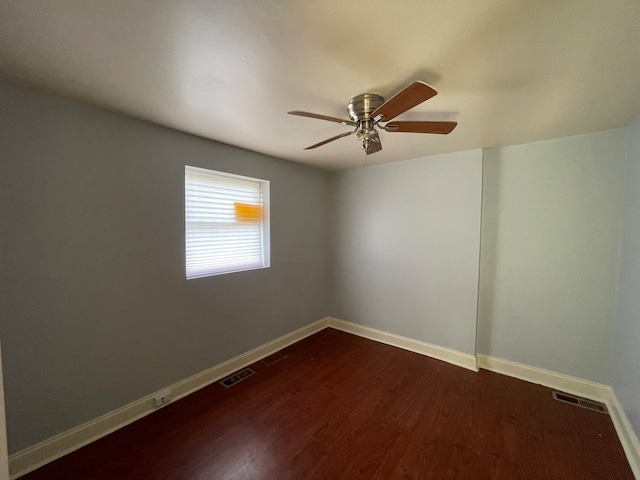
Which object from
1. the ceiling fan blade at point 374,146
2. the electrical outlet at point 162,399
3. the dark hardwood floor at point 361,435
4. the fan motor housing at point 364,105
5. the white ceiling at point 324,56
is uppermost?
the white ceiling at point 324,56

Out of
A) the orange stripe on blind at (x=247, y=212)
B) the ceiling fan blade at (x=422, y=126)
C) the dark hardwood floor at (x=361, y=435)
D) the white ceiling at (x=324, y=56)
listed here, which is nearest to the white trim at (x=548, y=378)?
the dark hardwood floor at (x=361, y=435)

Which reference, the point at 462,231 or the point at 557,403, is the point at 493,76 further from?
the point at 557,403

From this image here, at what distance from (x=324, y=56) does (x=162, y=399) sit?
267 centimetres

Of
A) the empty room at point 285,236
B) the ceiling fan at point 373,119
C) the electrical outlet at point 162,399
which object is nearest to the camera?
the empty room at point 285,236

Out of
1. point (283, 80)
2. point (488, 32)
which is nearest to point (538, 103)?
point (488, 32)

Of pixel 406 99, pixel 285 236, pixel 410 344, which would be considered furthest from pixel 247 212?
pixel 410 344

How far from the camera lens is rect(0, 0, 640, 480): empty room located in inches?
44.6

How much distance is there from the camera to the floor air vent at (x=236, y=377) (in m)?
2.38

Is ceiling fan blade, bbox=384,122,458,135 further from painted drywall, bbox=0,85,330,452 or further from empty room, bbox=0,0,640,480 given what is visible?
painted drywall, bbox=0,85,330,452

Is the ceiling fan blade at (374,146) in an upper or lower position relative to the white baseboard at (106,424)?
upper

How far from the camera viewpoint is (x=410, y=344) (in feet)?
10.1

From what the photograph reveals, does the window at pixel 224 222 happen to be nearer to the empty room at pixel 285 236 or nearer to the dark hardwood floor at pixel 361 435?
the empty room at pixel 285 236

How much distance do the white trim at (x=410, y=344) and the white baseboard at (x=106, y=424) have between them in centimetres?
135

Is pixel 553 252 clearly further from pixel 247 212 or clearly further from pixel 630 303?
pixel 247 212
